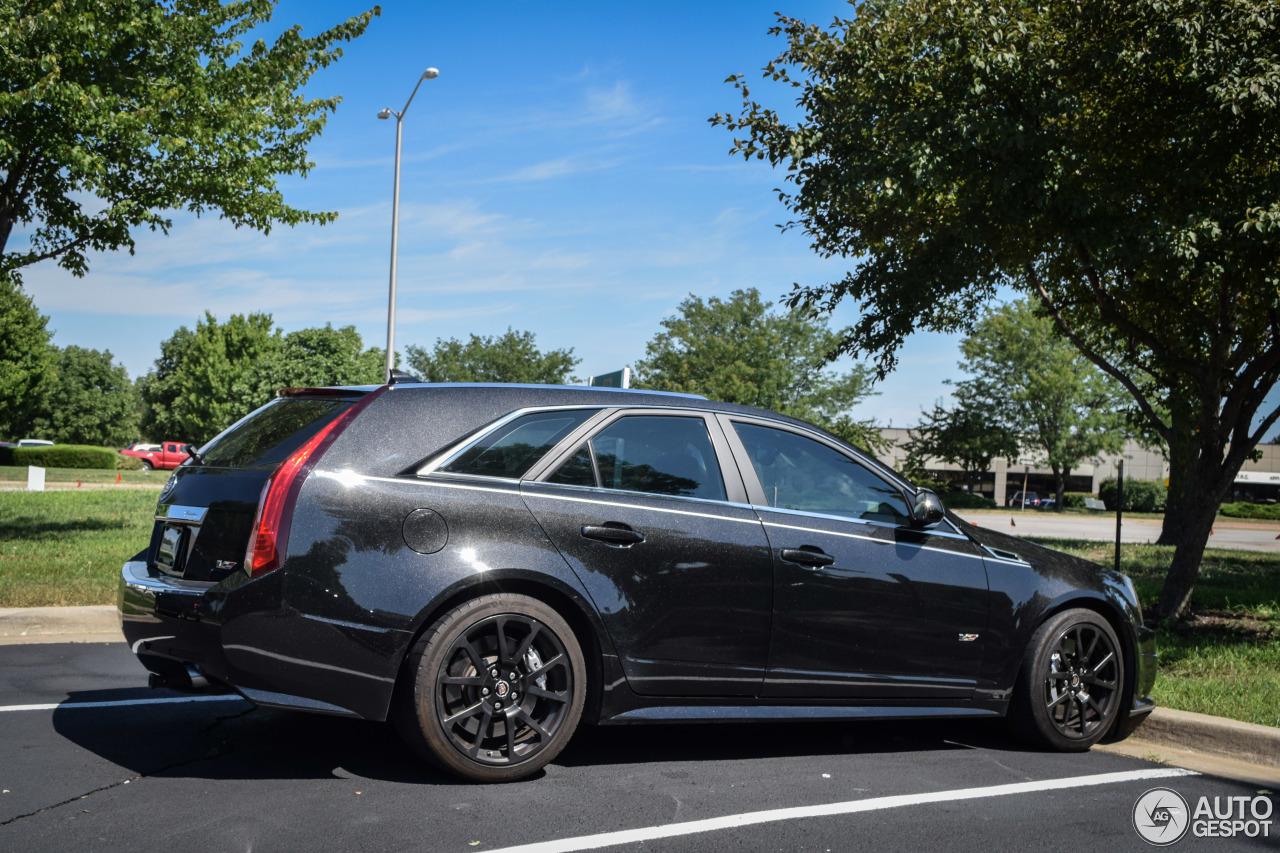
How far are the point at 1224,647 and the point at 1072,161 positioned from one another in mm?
3904

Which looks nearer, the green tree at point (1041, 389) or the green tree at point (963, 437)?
the green tree at point (963, 437)

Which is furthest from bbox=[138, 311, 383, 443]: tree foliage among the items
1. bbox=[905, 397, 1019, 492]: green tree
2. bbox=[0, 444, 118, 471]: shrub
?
bbox=[905, 397, 1019, 492]: green tree

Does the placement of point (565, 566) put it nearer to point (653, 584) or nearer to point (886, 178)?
point (653, 584)

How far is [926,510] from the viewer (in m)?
4.96

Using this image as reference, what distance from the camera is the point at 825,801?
13.9 feet

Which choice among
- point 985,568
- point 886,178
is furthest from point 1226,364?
point 985,568

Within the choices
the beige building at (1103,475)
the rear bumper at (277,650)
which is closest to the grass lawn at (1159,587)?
the rear bumper at (277,650)

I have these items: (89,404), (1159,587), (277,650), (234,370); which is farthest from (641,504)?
(89,404)

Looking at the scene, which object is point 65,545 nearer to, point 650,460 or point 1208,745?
point 650,460

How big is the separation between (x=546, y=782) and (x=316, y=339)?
134ft

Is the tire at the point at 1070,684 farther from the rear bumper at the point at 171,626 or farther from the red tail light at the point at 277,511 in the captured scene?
the rear bumper at the point at 171,626

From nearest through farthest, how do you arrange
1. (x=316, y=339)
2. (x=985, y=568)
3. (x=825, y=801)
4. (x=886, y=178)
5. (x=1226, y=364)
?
(x=825, y=801)
(x=985, y=568)
(x=886, y=178)
(x=1226, y=364)
(x=316, y=339)

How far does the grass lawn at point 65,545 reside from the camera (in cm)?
855

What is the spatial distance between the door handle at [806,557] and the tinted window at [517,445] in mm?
1093
